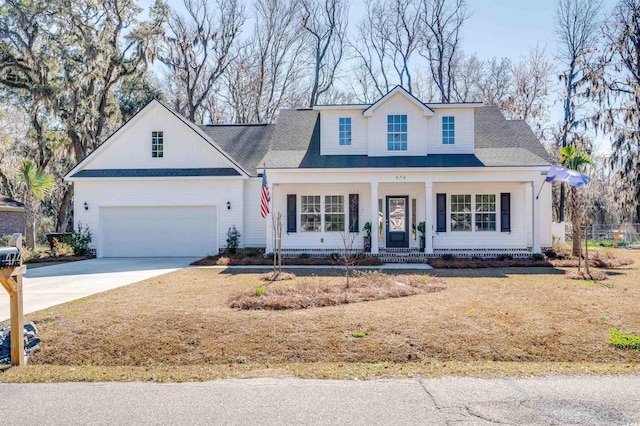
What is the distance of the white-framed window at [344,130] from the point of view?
1903cm

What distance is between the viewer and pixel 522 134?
20.4 metres

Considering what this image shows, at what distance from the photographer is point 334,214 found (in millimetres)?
18625

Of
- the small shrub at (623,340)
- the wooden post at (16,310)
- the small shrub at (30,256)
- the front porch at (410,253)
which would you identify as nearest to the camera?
the wooden post at (16,310)

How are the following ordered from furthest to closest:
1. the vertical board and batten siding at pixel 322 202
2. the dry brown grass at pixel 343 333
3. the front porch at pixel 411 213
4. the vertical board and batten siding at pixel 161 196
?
the vertical board and batten siding at pixel 161 196
the vertical board and batten siding at pixel 322 202
the front porch at pixel 411 213
the dry brown grass at pixel 343 333

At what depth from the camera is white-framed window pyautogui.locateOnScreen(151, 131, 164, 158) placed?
64.7 feet

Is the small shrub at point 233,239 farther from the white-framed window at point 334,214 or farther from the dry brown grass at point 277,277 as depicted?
the dry brown grass at point 277,277

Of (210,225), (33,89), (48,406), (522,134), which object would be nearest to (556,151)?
(522,134)

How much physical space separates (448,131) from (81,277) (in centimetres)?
1375

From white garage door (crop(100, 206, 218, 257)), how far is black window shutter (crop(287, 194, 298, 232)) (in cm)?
312

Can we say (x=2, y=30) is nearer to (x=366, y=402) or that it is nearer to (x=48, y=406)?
(x=48, y=406)

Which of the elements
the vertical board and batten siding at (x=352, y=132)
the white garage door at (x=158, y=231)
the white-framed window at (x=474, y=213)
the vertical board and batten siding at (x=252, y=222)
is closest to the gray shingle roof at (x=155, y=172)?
the vertical board and batten siding at (x=252, y=222)

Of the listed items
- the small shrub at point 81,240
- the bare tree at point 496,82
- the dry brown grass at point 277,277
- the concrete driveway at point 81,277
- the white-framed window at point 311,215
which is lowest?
the concrete driveway at point 81,277

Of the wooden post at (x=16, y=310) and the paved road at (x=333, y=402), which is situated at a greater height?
the wooden post at (x=16, y=310)

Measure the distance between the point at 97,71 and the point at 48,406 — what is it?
82.3ft
